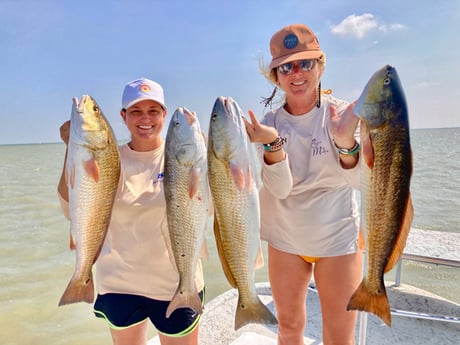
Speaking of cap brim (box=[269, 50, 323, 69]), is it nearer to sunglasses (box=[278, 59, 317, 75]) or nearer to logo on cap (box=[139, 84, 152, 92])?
sunglasses (box=[278, 59, 317, 75])

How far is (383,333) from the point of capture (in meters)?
4.71

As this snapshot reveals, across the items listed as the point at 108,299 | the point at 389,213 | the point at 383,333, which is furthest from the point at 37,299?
the point at 389,213

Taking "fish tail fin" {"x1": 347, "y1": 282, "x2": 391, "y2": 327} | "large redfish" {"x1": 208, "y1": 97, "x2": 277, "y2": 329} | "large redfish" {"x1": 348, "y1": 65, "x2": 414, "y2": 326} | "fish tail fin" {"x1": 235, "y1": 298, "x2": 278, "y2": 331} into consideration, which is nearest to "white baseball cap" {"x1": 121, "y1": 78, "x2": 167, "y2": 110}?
"large redfish" {"x1": 208, "y1": 97, "x2": 277, "y2": 329}

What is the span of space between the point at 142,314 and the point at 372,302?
62.3 inches

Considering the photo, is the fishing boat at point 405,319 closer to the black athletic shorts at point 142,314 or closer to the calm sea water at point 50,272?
the calm sea water at point 50,272

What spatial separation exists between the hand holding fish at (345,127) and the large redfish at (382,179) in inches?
4.8

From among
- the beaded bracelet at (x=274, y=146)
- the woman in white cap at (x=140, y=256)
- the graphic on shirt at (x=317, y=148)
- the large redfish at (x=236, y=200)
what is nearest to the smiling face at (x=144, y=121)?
the woman in white cap at (x=140, y=256)

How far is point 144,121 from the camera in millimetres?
2590

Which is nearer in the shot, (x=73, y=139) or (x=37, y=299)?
(x=73, y=139)

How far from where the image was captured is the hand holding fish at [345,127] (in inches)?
83.3

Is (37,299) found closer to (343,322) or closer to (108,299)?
(108,299)

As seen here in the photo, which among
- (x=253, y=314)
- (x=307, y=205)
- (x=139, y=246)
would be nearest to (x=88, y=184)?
(x=139, y=246)

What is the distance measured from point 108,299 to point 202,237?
89cm

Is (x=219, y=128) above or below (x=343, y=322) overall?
above
